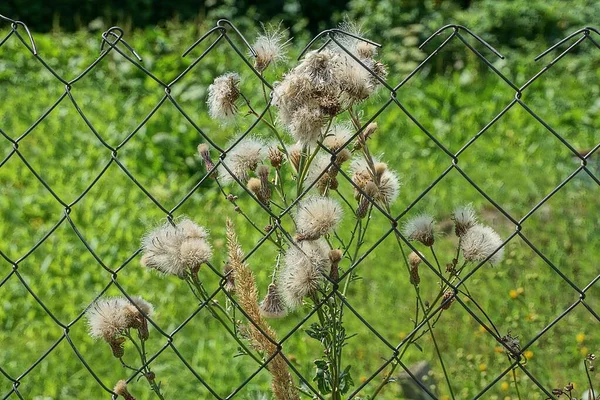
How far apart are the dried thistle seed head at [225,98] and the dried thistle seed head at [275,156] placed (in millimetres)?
123

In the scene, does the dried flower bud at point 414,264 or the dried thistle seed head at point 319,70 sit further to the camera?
the dried flower bud at point 414,264

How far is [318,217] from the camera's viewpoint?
5.61ft

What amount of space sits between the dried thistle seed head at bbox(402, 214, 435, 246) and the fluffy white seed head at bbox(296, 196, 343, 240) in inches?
6.8

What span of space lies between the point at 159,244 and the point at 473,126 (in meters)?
4.21

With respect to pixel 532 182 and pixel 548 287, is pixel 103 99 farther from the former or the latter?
pixel 548 287

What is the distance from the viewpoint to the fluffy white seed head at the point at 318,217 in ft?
5.62

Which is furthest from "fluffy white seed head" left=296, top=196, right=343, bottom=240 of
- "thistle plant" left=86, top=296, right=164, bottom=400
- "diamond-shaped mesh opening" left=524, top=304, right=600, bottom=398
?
"diamond-shaped mesh opening" left=524, top=304, right=600, bottom=398

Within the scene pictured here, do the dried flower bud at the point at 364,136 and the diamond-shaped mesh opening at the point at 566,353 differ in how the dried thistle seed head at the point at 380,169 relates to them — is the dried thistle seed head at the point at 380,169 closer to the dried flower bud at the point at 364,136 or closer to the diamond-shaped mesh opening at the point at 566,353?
the dried flower bud at the point at 364,136

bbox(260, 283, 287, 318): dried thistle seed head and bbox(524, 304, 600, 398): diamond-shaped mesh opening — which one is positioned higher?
bbox(524, 304, 600, 398): diamond-shaped mesh opening

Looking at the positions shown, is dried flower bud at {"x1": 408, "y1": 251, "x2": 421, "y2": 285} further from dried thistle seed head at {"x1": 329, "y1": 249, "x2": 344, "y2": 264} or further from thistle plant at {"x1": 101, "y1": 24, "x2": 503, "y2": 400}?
dried thistle seed head at {"x1": 329, "y1": 249, "x2": 344, "y2": 264}

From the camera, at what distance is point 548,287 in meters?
3.63

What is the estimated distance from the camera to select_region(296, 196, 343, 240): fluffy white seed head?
171 centimetres

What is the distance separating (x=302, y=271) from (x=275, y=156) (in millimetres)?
256

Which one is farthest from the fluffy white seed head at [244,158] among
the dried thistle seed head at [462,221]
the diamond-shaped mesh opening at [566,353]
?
the diamond-shaped mesh opening at [566,353]
